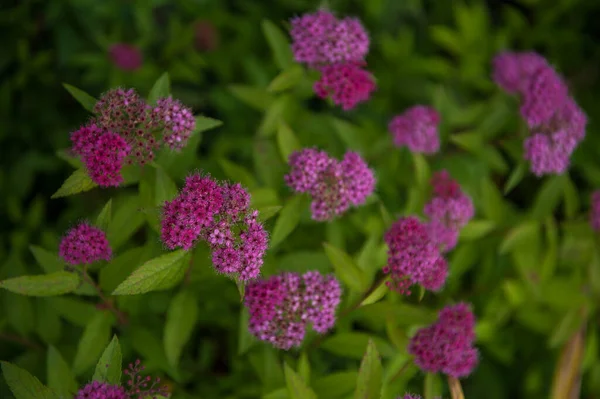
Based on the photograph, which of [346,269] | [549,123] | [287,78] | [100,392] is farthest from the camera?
[549,123]

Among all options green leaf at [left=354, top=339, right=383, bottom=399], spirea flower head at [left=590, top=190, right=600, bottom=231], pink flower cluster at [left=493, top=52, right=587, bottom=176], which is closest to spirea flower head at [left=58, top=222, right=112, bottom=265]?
green leaf at [left=354, top=339, right=383, bottom=399]

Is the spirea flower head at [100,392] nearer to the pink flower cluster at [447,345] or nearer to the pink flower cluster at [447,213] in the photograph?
the pink flower cluster at [447,345]

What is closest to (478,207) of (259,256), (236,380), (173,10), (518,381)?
(518,381)

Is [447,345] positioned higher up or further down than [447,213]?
further down

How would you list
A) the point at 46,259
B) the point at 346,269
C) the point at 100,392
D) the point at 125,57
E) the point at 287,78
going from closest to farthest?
the point at 100,392, the point at 346,269, the point at 46,259, the point at 287,78, the point at 125,57

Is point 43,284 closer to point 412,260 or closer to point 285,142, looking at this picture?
point 285,142

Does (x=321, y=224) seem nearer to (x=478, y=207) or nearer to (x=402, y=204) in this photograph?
(x=402, y=204)

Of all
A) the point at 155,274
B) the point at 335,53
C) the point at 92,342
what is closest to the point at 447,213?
the point at 335,53
